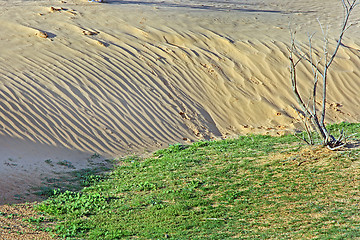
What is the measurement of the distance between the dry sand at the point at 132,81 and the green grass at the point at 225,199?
1.30m

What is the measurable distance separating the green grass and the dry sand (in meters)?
1.30

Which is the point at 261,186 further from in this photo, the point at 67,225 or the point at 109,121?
the point at 109,121

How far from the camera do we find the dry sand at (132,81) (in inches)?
378

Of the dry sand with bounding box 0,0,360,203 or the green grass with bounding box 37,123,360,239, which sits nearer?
the green grass with bounding box 37,123,360,239

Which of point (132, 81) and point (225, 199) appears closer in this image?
point (225, 199)

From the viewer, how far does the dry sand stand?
961 centimetres

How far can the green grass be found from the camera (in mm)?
5605

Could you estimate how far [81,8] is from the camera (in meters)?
14.9

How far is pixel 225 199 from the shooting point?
650cm

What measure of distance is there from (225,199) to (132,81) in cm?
584

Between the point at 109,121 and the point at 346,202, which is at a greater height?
the point at 346,202

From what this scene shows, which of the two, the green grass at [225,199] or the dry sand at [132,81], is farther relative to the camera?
the dry sand at [132,81]

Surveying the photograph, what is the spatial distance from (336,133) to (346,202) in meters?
3.49

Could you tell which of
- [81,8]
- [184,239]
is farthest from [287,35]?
[184,239]
